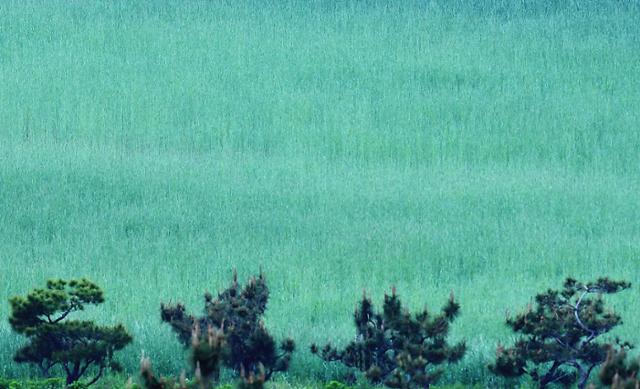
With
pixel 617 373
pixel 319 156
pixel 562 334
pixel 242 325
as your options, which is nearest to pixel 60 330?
pixel 242 325

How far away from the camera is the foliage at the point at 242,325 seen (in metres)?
7.92

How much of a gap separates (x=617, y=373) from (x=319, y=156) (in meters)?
13.1

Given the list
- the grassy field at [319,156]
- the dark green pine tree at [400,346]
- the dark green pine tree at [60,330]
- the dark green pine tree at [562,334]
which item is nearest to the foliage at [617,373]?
the dark green pine tree at [400,346]

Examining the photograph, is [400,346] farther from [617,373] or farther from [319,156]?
[319,156]

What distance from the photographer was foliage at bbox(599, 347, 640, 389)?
4.81 metres

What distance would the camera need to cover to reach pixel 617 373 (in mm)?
5086

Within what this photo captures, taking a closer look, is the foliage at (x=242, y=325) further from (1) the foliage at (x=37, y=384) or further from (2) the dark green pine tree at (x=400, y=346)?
(1) the foliage at (x=37, y=384)

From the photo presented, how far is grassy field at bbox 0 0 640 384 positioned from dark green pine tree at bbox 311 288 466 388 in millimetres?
748

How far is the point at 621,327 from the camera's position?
1040cm

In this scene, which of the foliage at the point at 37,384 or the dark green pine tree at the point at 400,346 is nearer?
the dark green pine tree at the point at 400,346

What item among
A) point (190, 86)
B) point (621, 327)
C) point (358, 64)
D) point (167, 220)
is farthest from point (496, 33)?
Answer: point (621, 327)

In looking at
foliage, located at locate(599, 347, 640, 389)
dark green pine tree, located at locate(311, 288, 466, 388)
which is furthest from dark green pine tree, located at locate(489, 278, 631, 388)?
foliage, located at locate(599, 347, 640, 389)

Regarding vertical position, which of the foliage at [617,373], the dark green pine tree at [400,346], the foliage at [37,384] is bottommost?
the foliage at [37,384]

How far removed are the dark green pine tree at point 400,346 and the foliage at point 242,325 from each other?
375mm
